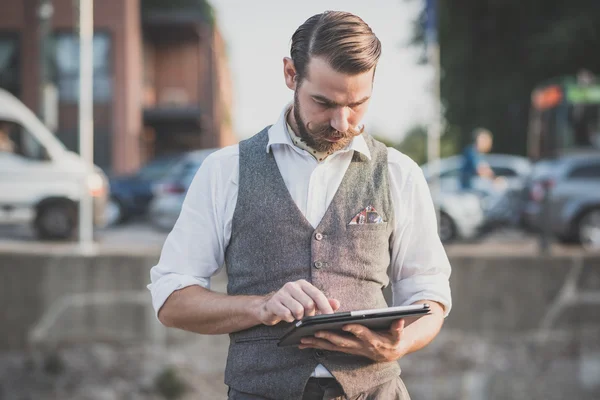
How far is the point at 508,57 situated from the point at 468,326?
13392mm

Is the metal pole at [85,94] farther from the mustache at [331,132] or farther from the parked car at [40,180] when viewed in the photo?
the mustache at [331,132]

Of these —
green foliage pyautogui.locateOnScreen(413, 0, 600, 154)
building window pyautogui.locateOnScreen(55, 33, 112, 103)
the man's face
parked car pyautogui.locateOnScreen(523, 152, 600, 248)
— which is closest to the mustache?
the man's face

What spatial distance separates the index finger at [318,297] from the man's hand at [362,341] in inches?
2.3

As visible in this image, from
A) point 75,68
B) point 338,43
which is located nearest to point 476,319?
point 338,43

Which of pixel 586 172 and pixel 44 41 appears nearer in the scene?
pixel 586 172

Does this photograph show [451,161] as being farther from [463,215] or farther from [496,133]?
[463,215]

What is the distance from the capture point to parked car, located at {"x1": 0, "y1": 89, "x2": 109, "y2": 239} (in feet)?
32.2

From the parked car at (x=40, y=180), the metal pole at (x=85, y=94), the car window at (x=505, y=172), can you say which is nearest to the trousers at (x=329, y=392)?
the metal pole at (x=85, y=94)

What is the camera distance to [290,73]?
222 centimetres

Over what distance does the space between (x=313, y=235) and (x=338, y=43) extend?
0.44m

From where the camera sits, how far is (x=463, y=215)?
10.8 meters

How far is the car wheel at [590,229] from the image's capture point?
11.3 meters

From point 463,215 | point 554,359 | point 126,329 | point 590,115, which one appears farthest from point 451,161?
point 126,329

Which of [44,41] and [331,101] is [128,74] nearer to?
[44,41]
